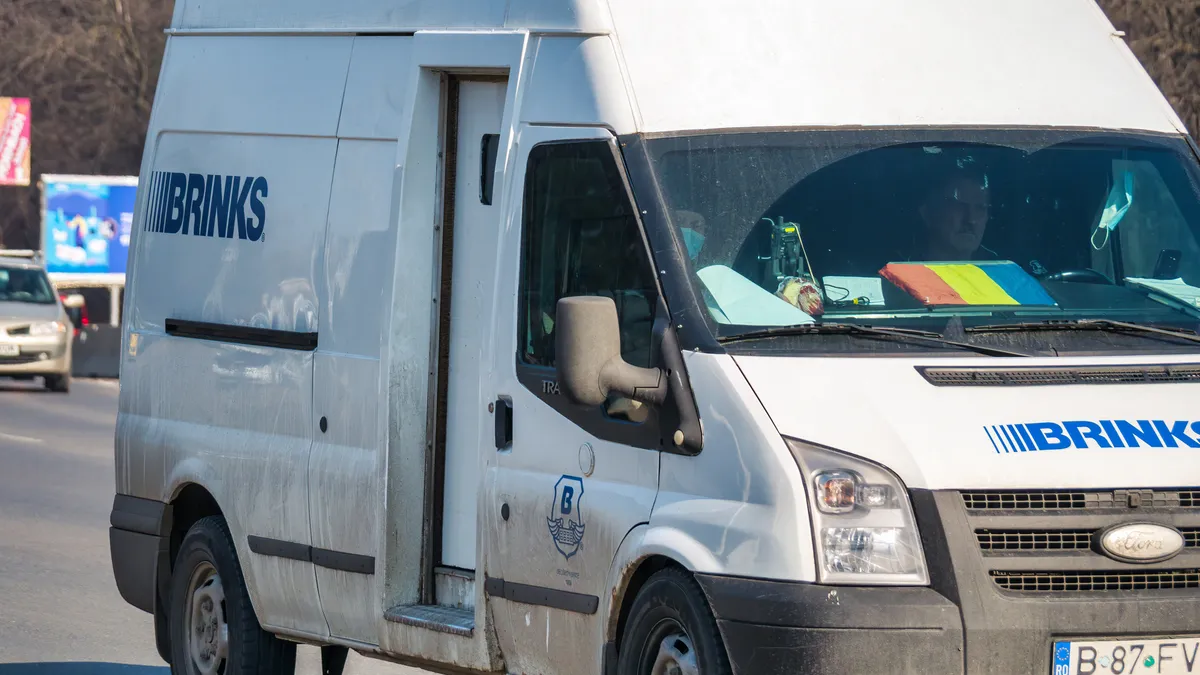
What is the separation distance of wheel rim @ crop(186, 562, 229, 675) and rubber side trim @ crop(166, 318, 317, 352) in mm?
887

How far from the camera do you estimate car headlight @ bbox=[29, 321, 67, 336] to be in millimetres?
26422

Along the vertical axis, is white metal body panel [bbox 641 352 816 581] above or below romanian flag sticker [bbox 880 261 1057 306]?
below

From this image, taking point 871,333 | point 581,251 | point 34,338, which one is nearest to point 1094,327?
point 871,333

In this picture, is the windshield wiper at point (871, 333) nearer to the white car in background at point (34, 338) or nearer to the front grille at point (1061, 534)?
the front grille at point (1061, 534)

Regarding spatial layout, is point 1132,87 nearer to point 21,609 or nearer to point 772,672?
point 772,672

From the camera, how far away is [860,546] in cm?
530

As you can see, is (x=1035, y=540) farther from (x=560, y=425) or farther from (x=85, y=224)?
(x=85, y=224)

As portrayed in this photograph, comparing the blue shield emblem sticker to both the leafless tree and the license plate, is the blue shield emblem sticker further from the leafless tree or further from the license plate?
the leafless tree

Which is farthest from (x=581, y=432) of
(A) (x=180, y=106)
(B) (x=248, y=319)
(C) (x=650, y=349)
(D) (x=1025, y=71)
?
(A) (x=180, y=106)

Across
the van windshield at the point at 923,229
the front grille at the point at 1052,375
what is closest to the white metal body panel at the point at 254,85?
the van windshield at the point at 923,229

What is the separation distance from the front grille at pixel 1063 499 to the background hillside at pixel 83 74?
4450 centimetres

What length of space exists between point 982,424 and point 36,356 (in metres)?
22.4

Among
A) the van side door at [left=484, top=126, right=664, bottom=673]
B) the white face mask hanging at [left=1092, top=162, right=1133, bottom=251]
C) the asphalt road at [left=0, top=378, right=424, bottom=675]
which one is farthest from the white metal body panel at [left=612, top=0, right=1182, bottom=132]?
the asphalt road at [left=0, top=378, right=424, bottom=675]

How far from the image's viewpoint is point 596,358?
5754mm
